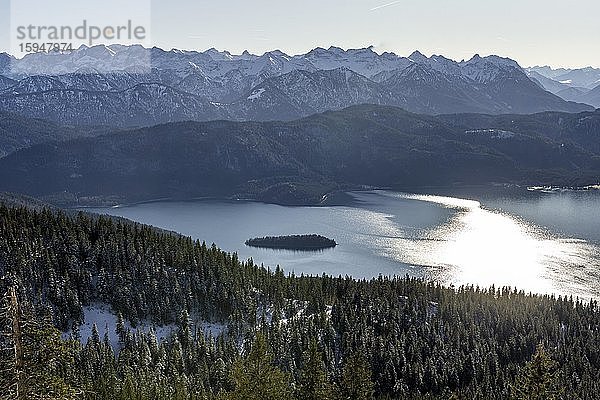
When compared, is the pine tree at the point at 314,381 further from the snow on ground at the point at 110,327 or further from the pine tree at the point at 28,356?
the snow on ground at the point at 110,327

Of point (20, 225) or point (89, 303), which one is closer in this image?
point (89, 303)

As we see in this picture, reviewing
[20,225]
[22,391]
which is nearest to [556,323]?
[20,225]

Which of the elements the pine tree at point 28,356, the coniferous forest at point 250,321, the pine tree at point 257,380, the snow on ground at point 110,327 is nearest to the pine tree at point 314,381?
the pine tree at point 257,380

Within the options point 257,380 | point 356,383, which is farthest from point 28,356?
point 356,383

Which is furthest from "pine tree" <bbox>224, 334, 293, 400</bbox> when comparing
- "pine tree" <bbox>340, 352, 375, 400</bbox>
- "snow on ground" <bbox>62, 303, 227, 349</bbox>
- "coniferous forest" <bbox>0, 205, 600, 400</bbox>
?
"snow on ground" <bbox>62, 303, 227, 349</bbox>

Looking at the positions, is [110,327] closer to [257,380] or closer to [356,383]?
[356,383]

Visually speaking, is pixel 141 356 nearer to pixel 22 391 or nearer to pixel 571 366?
pixel 22 391

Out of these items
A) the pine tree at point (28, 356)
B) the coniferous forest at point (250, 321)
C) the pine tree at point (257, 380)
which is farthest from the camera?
the coniferous forest at point (250, 321)

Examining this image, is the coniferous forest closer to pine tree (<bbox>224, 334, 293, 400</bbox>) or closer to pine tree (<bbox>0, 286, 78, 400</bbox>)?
pine tree (<bbox>224, 334, 293, 400</bbox>)

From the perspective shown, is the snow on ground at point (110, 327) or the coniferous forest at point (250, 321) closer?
the coniferous forest at point (250, 321)
